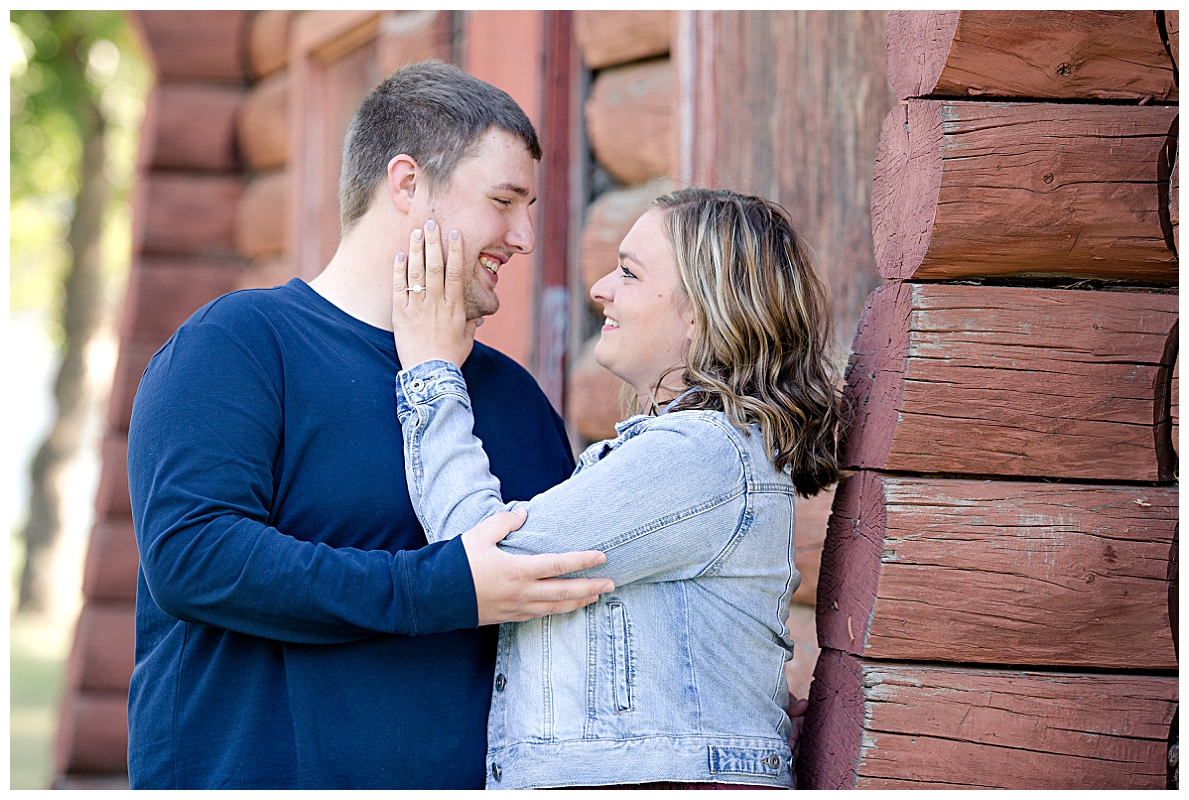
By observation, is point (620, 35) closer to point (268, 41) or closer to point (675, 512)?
point (675, 512)

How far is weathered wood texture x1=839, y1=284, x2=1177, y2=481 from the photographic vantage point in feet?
6.38

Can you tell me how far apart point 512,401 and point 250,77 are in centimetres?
542

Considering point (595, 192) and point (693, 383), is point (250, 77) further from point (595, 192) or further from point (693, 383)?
point (693, 383)

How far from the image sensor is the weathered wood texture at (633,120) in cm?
373

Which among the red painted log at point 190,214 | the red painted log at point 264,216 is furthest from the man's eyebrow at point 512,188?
the red painted log at point 190,214

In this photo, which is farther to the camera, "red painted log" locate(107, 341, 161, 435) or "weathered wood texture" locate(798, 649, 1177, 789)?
"red painted log" locate(107, 341, 161, 435)

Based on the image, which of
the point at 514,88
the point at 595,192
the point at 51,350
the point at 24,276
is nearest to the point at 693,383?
the point at 595,192

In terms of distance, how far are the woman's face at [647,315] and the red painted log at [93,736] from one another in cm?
515

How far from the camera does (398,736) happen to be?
2.01m

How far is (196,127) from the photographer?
6.95 meters

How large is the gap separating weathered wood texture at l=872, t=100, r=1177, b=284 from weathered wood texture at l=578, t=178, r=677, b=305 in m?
1.85

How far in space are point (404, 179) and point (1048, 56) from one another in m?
1.16

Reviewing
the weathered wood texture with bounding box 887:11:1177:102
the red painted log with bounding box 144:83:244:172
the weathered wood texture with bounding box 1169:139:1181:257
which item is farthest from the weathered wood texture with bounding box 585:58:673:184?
the red painted log with bounding box 144:83:244:172

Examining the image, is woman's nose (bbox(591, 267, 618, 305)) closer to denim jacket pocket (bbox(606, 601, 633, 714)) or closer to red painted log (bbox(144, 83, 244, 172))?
denim jacket pocket (bbox(606, 601, 633, 714))
